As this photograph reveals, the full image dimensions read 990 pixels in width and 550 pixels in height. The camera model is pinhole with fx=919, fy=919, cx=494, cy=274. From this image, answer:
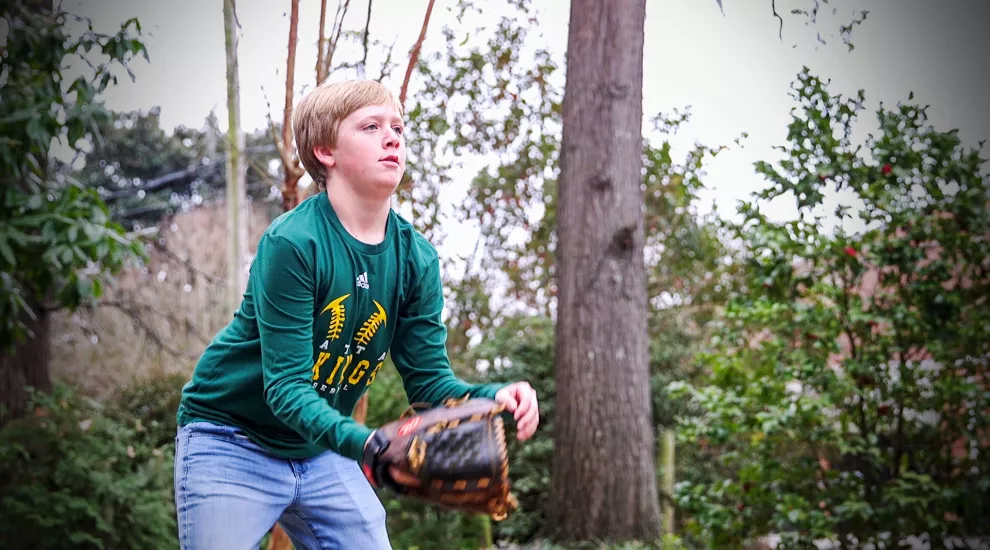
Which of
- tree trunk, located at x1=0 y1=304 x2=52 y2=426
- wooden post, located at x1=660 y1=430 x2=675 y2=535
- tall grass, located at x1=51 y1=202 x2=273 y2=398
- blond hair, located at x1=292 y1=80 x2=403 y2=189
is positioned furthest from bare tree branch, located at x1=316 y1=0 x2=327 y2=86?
tall grass, located at x1=51 y1=202 x2=273 y2=398

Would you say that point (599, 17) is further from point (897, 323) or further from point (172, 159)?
point (172, 159)

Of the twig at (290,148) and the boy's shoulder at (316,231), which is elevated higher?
the twig at (290,148)

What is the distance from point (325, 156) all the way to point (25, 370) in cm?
609

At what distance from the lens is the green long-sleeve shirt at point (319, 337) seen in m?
1.98

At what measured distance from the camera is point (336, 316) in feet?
7.14

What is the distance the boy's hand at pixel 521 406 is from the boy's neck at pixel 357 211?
0.50m

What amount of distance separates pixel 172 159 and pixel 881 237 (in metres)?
16.7

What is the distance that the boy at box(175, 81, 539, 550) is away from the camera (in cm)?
204

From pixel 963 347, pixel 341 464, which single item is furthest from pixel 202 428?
A: pixel 963 347

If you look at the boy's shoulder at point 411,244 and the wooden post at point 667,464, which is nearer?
the boy's shoulder at point 411,244

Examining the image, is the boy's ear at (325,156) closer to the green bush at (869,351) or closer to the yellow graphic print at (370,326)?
the yellow graphic print at (370,326)

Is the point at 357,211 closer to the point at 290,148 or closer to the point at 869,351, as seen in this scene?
the point at 290,148

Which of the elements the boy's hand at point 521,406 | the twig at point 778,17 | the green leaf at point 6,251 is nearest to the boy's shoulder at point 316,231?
the boy's hand at point 521,406

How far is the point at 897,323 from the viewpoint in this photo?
511cm
